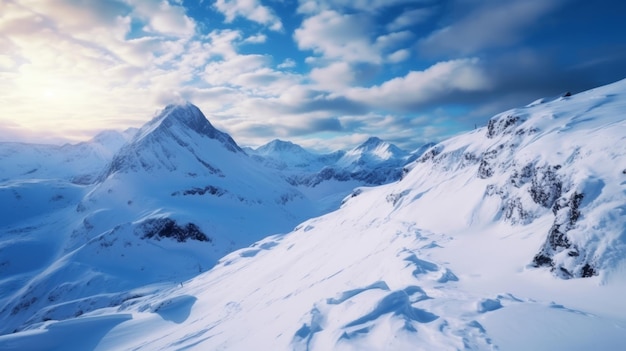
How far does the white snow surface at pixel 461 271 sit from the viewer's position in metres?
9.50

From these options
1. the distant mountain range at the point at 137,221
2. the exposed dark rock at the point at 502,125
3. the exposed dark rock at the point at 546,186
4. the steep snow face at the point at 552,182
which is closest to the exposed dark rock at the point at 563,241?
the steep snow face at the point at 552,182

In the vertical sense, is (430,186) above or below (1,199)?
below

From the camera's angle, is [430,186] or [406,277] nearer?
[406,277]

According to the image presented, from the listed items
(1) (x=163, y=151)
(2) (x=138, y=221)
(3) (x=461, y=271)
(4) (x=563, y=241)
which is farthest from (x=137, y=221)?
(4) (x=563, y=241)

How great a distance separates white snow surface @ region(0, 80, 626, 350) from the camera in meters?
9.50

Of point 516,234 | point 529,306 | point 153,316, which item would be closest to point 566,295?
point 529,306

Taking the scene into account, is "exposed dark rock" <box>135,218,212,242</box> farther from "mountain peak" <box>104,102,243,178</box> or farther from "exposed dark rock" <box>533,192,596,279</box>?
"exposed dark rock" <box>533,192,596,279</box>

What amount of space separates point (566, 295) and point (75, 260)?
112998 mm

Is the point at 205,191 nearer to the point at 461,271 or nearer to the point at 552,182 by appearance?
the point at 461,271

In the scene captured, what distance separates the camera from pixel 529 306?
9.87 meters

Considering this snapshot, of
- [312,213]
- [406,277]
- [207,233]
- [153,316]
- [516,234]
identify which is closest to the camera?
[406,277]

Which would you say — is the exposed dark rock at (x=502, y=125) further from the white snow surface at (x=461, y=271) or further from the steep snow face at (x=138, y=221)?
the steep snow face at (x=138, y=221)

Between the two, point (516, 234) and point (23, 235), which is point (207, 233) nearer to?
point (23, 235)

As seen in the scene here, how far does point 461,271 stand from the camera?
1532 centimetres
